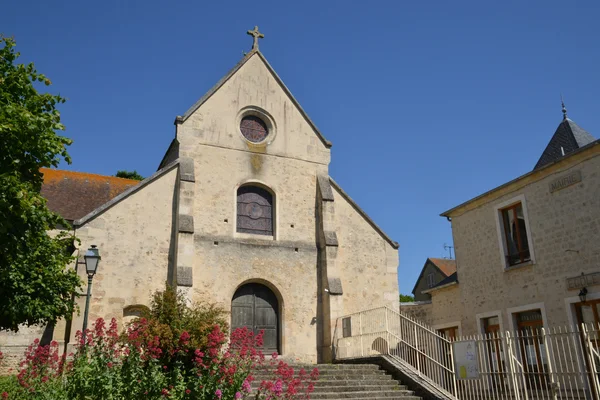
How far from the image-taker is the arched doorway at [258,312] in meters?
15.4

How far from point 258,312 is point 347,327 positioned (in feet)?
8.98

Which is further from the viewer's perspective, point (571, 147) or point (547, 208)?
point (571, 147)

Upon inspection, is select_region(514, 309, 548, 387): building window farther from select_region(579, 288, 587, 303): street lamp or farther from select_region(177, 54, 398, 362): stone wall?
select_region(177, 54, 398, 362): stone wall

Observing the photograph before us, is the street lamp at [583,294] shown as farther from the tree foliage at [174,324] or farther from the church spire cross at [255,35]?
the church spire cross at [255,35]

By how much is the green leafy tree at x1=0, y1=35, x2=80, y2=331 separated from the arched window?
17.0 feet

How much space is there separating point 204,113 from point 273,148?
255cm

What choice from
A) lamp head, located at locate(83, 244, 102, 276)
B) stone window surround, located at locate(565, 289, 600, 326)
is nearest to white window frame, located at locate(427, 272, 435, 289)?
stone window surround, located at locate(565, 289, 600, 326)

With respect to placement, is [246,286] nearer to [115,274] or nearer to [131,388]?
[115,274]

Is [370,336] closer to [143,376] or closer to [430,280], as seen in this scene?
[143,376]

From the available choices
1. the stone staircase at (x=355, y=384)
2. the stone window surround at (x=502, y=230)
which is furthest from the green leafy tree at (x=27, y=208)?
the stone window surround at (x=502, y=230)

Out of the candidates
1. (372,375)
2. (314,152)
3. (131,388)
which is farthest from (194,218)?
(131,388)

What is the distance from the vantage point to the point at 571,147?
15.9m

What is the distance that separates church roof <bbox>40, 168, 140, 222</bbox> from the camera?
1770cm

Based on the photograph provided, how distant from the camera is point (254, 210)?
16672 mm
